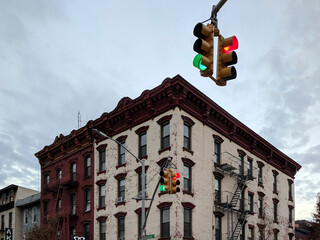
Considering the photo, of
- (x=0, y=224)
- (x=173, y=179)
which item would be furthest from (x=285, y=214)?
(x=0, y=224)

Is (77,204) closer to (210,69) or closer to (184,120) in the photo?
(184,120)

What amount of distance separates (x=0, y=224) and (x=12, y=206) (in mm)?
4861

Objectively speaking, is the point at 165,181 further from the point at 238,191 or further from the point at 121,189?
the point at 238,191

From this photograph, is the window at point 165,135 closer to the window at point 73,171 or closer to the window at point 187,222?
the window at point 187,222

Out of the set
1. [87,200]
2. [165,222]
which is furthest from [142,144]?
[87,200]

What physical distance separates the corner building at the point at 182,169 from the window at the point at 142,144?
0.08 meters

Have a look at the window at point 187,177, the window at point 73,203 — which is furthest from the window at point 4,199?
the window at point 187,177

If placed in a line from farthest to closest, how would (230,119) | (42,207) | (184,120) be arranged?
(42,207), (230,119), (184,120)

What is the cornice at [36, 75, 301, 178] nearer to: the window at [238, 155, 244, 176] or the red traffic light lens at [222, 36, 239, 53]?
the window at [238, 155, 244, 176]

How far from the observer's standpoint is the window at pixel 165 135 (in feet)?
106

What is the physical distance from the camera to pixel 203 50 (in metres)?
9.89

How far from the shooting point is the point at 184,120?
32344mm

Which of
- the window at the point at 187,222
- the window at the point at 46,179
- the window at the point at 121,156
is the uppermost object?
the window at the point at 121,156

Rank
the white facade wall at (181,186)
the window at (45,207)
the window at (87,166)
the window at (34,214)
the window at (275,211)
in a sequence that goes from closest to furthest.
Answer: the white facade wall at (181,186) < the window at (87,166) < the window at (275,211) < the window at (45,207) < the window at (34,214)
